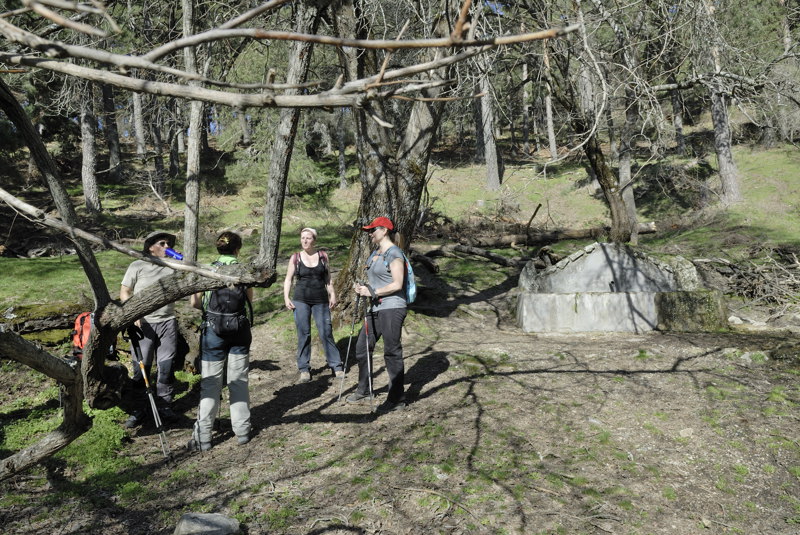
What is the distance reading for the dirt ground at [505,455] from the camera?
3834mm

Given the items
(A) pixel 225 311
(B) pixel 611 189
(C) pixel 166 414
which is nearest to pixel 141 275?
(A) pixel 225 311

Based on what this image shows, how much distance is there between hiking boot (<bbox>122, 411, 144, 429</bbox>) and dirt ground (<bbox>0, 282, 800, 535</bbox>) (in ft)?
0.29

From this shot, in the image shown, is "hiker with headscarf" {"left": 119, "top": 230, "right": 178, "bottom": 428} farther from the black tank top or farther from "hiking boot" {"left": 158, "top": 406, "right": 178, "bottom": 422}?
the black tank top

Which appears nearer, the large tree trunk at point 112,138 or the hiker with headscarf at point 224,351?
the hiker with headscarf at point 224,351

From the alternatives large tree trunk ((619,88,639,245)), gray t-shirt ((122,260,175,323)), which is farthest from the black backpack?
large tree trunk ((619,88,639,245))

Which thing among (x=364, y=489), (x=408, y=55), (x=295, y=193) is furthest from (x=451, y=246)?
(x=295, y=193)

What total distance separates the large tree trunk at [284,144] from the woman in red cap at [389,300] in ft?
5.72

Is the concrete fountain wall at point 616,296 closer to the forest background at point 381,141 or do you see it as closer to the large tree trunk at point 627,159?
the forest background at point 381,141

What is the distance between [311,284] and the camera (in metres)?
6.90

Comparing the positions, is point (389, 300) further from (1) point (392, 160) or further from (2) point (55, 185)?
(1) point (392, 160)

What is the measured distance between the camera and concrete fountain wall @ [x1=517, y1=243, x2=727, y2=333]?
818 cm

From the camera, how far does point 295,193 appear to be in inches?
1133

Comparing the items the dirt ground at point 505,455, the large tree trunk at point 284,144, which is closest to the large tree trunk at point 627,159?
the dirt ground at point 505,455

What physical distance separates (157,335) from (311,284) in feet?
6.10
